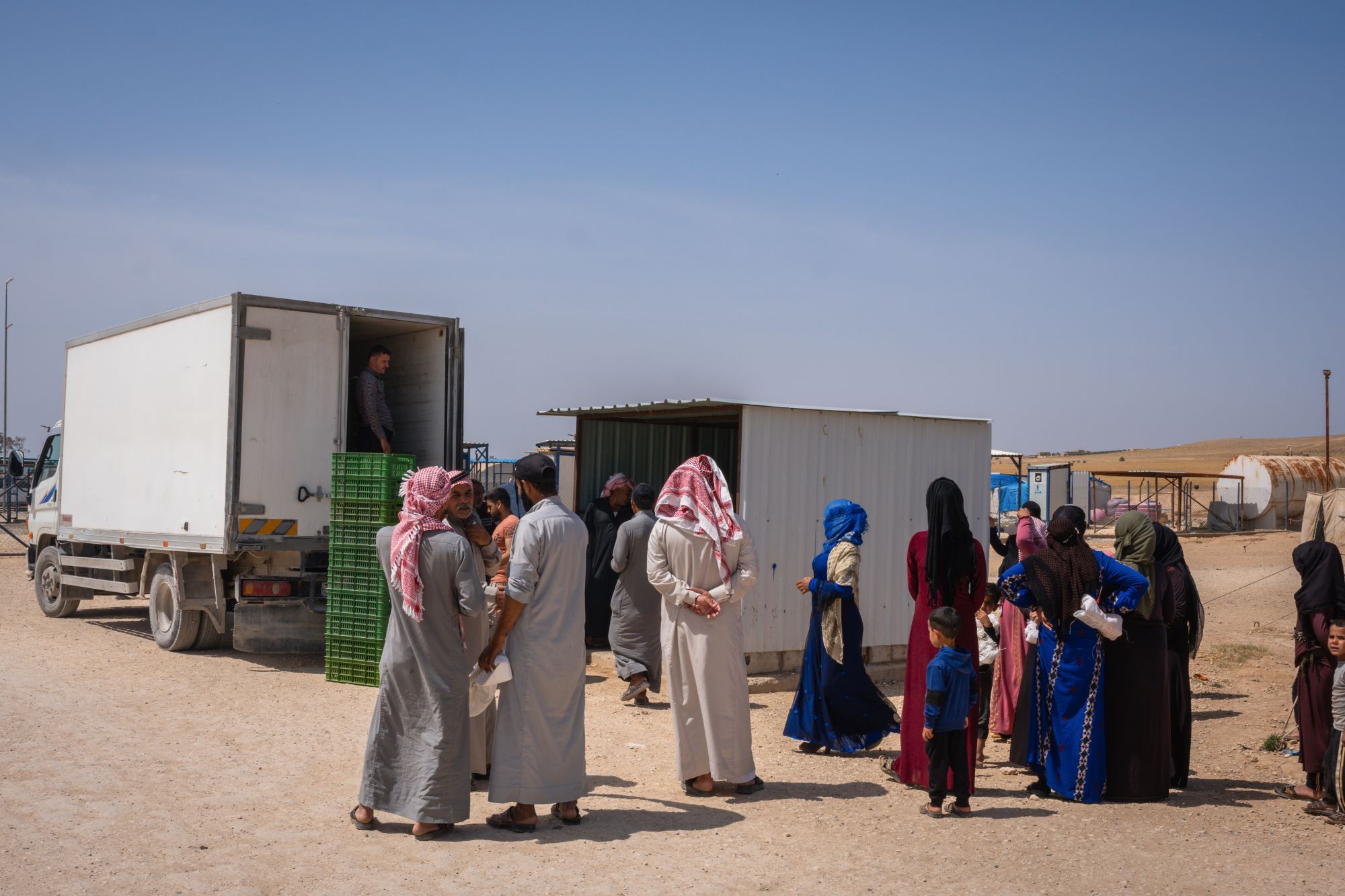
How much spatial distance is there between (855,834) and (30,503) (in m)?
12.9

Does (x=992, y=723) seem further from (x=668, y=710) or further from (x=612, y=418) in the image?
(x=612, y=418)

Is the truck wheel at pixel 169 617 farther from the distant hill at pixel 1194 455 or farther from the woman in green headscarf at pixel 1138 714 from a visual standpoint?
the distant hill at pixel 1194 455

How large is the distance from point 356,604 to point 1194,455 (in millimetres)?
97488

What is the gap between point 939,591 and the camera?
5.72 m

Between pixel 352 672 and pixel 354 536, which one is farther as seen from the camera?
pixel 352 672

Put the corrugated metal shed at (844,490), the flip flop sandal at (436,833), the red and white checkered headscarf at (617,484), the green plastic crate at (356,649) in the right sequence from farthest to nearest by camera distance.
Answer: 1. the red and white checkered headscarf at (617,484)
2. the corrugated metal shed at (844,490)
3. the green plastic crate at (356,649)
4. the flip flop sandal at (436,833)

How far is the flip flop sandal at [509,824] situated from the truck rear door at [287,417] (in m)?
4.83

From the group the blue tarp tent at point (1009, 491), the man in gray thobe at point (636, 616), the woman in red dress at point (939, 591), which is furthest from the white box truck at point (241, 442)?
the blue tarp tent at point (1009, 491)

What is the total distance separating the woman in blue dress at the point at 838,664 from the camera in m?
6.50

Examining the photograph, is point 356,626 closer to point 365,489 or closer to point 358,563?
point 358,563

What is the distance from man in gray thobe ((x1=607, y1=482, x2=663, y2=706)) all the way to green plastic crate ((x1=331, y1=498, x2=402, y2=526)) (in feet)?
5.81

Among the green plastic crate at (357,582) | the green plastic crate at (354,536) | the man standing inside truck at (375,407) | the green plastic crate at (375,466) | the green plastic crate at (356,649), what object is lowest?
the green plastic crate at (356,649)

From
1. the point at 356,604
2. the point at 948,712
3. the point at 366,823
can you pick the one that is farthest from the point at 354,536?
the point at 948,712

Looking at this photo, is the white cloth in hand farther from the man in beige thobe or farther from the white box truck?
the white box truck
